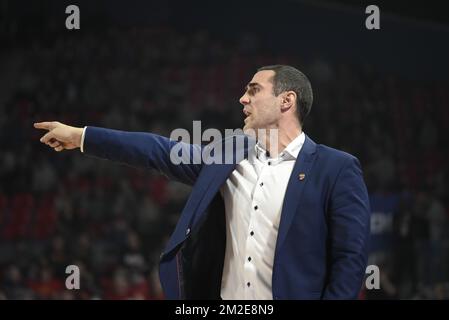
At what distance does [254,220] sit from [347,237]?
12.2 inches

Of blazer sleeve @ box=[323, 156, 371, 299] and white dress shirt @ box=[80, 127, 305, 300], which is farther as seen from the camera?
white dress shirt @ box=[80, 127, 305, 300]

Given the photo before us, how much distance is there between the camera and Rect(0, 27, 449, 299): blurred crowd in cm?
675

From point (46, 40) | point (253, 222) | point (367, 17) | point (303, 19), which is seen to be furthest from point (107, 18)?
point (253, 222)

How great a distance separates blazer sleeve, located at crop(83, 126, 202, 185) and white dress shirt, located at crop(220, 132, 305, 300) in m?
0.15

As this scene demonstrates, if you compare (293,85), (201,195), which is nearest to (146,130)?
(293,85)

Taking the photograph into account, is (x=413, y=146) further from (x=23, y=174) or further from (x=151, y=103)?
(x=23, y=174)

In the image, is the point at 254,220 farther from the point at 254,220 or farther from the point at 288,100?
the point at 288,100

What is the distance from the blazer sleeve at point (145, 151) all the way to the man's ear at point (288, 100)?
34 centimetres

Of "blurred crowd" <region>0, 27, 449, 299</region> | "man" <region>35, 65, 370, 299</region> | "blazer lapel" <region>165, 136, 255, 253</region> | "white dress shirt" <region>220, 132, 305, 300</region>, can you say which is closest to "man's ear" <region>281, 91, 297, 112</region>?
"man" <region>35, 65, 370, 299</region>

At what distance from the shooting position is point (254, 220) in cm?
240

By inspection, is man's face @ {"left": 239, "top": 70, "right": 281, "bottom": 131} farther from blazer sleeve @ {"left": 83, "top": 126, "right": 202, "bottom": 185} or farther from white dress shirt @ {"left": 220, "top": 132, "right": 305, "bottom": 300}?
blazer sleeve @ {"left": 83, "top": 126, "right": 202, "bottom": 185}

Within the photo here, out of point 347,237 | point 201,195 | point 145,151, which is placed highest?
point 145,151

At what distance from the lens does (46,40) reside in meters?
9.38

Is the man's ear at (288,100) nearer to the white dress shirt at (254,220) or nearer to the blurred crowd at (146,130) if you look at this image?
the white dress shirt at (254,220)
